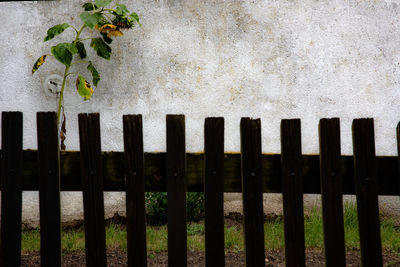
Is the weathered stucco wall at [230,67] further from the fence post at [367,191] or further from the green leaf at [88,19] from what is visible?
the fence post at [367,191]

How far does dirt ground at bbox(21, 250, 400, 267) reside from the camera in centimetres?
277

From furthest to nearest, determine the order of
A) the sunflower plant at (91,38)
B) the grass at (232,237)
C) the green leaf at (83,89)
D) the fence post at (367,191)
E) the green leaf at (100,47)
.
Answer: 1. the green leaf at (100,47)
2. the green leaf at (83,89)
3. the sunflower plant at (91,38)
4. the grass at (232,237)
5. the fence post at (367,191)

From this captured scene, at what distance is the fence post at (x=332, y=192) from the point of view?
5.35 feet

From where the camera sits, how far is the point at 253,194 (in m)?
1.65

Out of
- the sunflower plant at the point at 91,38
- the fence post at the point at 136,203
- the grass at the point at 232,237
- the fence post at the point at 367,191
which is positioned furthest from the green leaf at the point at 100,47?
the fence post at the point at 367,191

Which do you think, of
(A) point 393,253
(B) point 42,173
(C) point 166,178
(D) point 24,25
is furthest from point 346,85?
(D) point 24,25

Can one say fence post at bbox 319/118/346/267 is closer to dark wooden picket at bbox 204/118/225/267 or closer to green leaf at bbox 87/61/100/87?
dark wooden picket at bbox 204/118/225/267

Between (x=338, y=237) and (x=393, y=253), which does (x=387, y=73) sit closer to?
(x=393, y=253)

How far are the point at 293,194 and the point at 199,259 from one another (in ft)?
4.82

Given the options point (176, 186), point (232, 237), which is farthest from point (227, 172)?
point (232, 237)

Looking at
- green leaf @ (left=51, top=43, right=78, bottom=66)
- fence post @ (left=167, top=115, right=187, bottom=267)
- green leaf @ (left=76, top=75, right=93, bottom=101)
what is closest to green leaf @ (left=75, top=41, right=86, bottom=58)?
green leaf @ (left=51, top=43, right=78, bottom=66)

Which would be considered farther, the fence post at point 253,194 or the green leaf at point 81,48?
the green leaf at point 81,48

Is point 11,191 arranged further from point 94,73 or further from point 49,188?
point 94,73

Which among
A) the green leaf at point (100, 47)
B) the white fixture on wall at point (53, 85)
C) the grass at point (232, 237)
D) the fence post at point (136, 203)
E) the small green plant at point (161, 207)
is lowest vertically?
the grass at point (232, 237)
